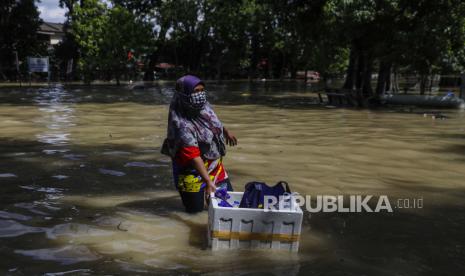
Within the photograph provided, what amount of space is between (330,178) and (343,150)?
115 inches

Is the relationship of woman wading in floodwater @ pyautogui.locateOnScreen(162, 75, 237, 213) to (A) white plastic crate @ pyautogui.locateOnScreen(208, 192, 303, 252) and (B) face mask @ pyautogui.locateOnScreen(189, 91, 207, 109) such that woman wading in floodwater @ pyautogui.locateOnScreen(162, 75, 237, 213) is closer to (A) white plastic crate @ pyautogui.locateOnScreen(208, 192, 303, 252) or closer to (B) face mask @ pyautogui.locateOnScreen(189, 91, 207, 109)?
(B) face mask @ pyautogui.locateOnScreen(189, 91, 207, 109)

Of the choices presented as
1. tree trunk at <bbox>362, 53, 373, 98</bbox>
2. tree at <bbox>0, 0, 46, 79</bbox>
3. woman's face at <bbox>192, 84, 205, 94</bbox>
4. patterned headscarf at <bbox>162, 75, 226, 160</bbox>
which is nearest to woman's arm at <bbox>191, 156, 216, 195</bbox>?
patterned headscarf at <bbox>162, 75, 226, 160</bbox>

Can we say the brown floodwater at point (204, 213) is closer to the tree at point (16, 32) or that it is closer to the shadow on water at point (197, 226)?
the shadow on water at point (197, 226)

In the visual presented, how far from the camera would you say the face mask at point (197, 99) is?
16.7 ft

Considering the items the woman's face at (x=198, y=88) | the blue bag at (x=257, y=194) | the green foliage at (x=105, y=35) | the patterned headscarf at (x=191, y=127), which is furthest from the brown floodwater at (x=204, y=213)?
the green foliage at (x=105, y=35)

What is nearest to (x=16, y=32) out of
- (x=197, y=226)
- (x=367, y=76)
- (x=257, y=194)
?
(x=367, y=76)

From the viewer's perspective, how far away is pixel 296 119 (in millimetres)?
17781

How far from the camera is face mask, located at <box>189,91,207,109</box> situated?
5.08 m

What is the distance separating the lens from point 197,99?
16.7ft

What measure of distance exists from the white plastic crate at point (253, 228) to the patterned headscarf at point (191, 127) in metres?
0.67

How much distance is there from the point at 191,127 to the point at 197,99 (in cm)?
27

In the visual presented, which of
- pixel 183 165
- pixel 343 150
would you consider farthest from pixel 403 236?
pixel 343 150

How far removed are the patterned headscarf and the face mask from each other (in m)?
0.05

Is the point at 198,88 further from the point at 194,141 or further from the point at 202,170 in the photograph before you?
the point at 202,170
